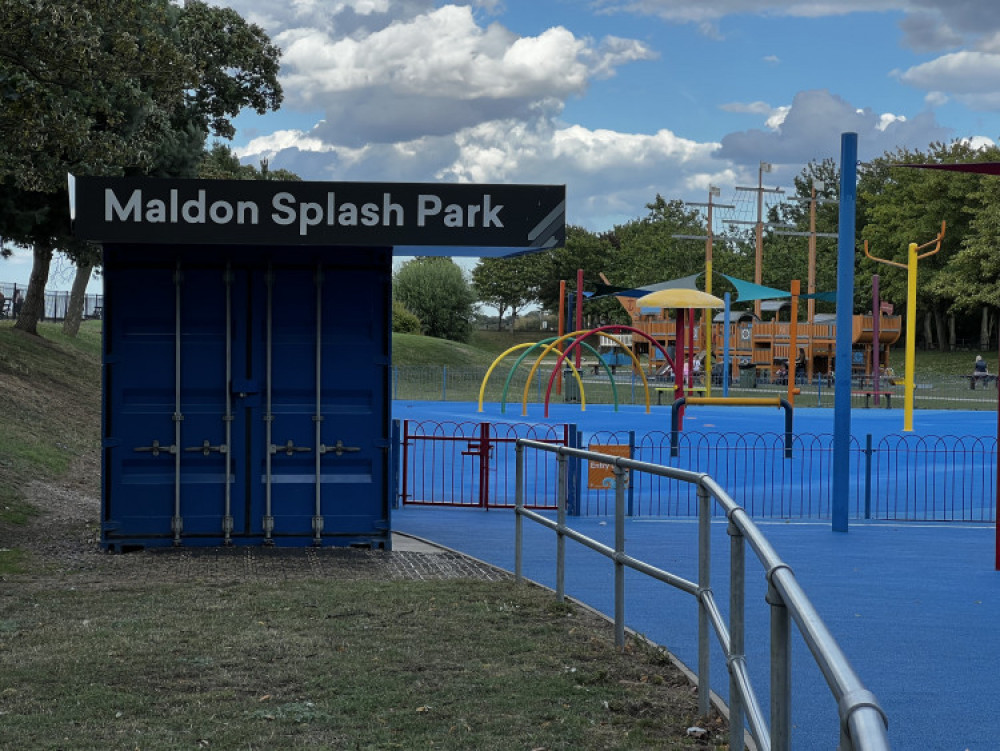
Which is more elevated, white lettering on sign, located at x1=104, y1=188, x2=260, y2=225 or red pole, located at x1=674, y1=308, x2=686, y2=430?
white lettering on sign, located at x1=104, y1=188, x2=260, y2=225

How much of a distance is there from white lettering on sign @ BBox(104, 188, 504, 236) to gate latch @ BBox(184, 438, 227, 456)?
6.46 ft

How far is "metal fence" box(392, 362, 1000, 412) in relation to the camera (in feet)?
146

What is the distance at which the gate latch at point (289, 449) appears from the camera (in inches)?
465

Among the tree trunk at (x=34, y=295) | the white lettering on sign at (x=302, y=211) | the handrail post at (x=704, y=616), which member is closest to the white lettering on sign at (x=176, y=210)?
the white lettering on sign at (x=302, y=211)

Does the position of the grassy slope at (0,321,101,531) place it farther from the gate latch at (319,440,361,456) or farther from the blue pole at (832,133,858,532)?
the blue pole at (832,133,858,532)

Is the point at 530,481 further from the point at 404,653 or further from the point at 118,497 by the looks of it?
the point at 404,653

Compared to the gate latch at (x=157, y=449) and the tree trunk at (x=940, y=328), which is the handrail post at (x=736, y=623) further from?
the tree trunk at (x=940, y=328)

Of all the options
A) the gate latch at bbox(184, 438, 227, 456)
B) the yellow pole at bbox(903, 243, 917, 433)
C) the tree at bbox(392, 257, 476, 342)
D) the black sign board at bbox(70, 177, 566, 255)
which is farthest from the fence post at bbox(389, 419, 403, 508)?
the tree at bbox(392, 257, 476, 342)

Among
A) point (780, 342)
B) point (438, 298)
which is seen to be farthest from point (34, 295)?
point (438, 298)

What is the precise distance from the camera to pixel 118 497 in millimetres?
11625

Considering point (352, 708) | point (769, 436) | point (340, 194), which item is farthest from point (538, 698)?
point (769, 436)

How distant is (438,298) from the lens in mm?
87438

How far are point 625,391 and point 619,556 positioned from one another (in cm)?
4459

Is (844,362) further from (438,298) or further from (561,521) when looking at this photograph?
(438,298)
